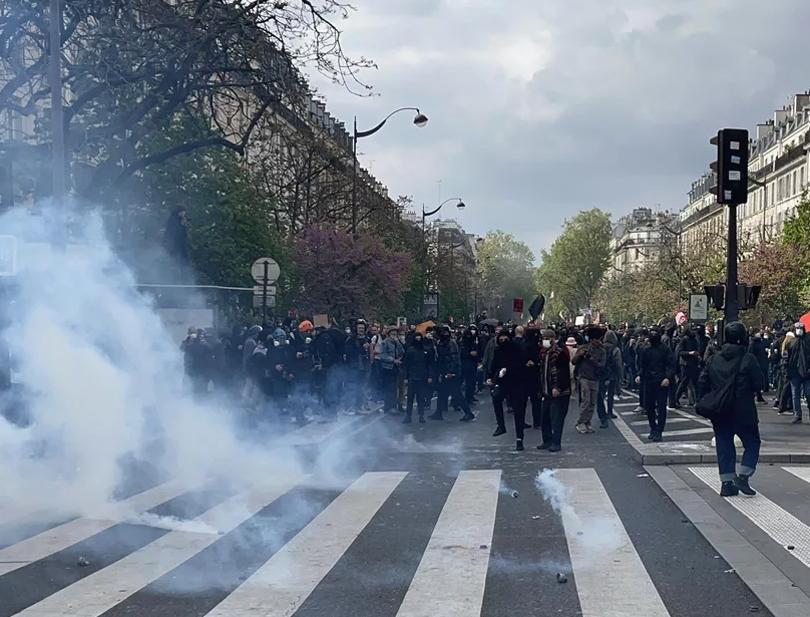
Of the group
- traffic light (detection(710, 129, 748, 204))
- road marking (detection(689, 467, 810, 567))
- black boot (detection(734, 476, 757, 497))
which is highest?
traffic light (detection(710, 129, 748, 204))

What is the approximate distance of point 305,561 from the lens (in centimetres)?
689

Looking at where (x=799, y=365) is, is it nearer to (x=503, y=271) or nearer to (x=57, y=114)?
(x=57, y=114)

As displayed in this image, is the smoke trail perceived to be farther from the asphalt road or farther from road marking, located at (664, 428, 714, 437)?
road marking, located at (664, 428, 714, 437)

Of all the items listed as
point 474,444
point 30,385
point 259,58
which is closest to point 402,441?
point 474,444

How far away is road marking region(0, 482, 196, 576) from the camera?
7094mm

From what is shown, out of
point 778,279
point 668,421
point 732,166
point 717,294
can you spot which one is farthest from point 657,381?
point 778,279

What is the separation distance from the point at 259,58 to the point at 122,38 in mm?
2320

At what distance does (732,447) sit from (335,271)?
2811cm

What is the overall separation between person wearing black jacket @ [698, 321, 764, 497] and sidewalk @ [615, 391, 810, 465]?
2.17 m

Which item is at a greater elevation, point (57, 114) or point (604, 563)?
point (57, 114)

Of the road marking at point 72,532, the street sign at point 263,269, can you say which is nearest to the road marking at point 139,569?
the road marking at point 72,532

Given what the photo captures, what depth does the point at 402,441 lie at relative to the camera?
14.5 meters

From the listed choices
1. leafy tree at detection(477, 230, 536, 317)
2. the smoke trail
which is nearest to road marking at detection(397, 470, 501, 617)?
the smoke trail

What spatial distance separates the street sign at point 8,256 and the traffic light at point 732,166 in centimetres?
854
